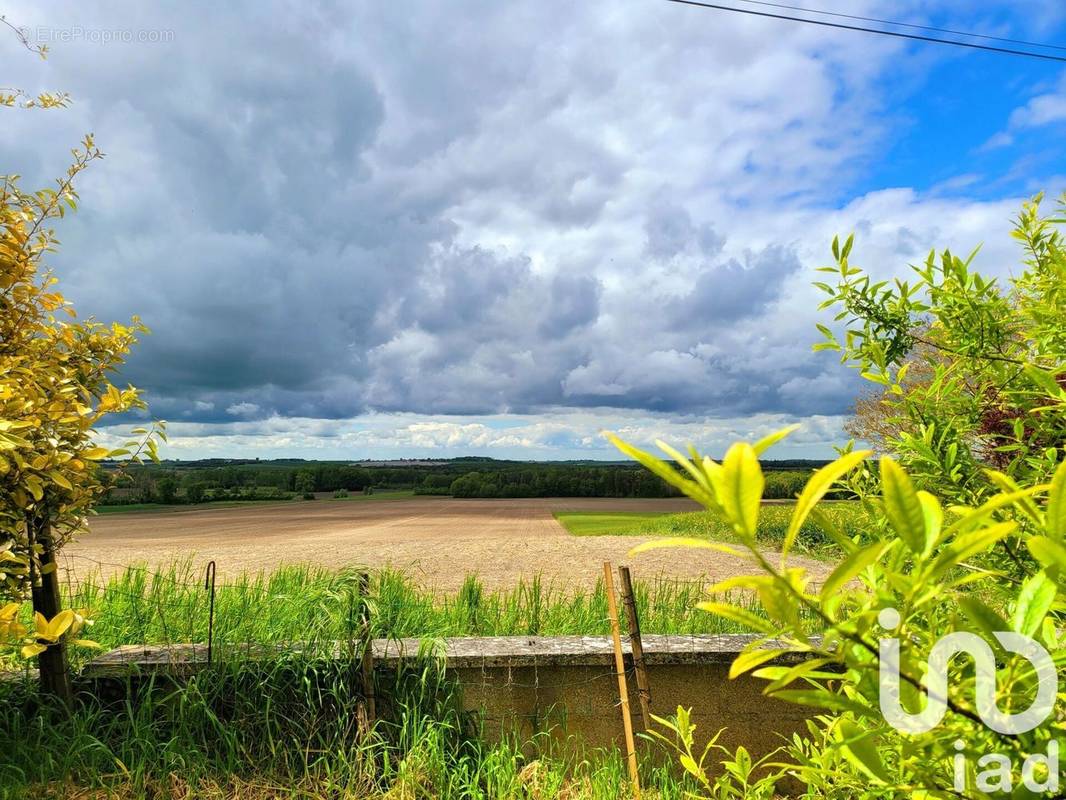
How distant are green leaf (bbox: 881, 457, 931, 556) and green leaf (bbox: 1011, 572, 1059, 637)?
0.78ft

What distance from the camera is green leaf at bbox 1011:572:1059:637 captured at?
2.45 ft

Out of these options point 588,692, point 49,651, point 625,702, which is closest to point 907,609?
point 625,702

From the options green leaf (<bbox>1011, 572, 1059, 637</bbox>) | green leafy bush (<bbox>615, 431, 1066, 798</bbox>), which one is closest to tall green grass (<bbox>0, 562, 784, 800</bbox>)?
green leafy bush (<bbox>615, 431, 1066, 798</bbox>)

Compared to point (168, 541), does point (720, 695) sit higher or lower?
higher

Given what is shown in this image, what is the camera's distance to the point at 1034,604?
761 millimetres

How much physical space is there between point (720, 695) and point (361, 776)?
2.12 meters

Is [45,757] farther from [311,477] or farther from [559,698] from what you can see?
[311,477]

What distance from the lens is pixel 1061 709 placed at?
1.07m

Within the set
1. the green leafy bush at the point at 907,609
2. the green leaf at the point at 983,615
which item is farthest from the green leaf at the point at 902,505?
the green leaf at the point at 983,615

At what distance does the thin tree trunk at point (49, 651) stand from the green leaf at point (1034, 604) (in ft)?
14.3

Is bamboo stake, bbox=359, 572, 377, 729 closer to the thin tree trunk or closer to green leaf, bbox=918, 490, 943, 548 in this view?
the thin tree trunk

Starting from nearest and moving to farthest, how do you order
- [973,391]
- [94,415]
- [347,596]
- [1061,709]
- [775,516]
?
[1061,709] → [973,391] → [94,415] → [347,596] → [775,516]

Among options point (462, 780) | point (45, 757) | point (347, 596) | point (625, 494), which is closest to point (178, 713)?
point (45, 757)

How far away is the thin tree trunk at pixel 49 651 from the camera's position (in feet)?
11.8
